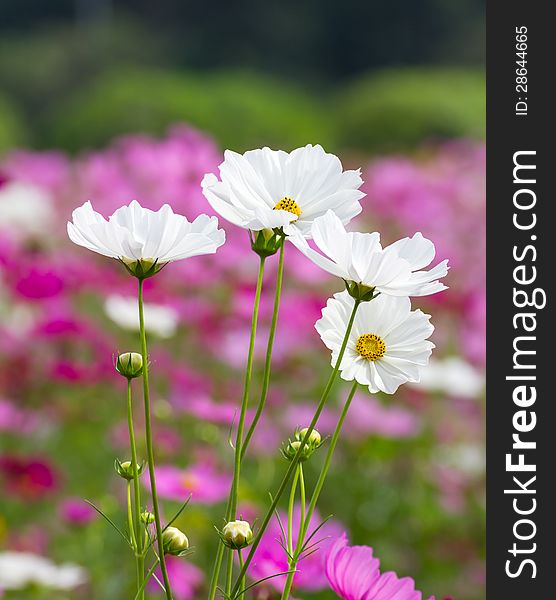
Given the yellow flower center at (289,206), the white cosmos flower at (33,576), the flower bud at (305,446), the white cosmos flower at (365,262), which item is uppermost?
the white cosmos flower at (33,576)

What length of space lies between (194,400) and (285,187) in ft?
3.26

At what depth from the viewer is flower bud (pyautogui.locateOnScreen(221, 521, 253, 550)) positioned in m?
0.39

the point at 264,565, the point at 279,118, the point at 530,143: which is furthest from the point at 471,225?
the point at 279,118

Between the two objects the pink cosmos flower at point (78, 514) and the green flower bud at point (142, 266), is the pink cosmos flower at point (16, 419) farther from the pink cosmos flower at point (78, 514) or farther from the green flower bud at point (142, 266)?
the green flower bud at point (142, 266)

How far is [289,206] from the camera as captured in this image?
17.4 inches

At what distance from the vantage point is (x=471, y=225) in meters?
2.29

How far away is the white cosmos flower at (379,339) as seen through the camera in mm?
429

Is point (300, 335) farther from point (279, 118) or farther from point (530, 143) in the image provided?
point (279, 118)

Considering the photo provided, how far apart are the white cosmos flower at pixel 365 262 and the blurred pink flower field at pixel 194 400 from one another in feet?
2.57

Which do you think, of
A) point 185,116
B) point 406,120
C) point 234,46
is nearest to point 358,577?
point 406,120

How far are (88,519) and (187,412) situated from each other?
0.36 m

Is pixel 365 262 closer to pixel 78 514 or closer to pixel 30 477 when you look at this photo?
pixel 78 514

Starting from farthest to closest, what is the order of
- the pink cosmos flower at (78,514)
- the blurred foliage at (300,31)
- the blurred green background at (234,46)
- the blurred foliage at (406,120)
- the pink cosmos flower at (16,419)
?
the blurred foliage at (300,31) < the blurred green background at (234,46) < the blurred foliage at (406,120) < the pink cosmos flower at (16,419) < the pink cosmos flower at (78,514)

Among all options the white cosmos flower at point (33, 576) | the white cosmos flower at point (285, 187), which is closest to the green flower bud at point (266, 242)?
the white cosmos flower at point (285, 187)
